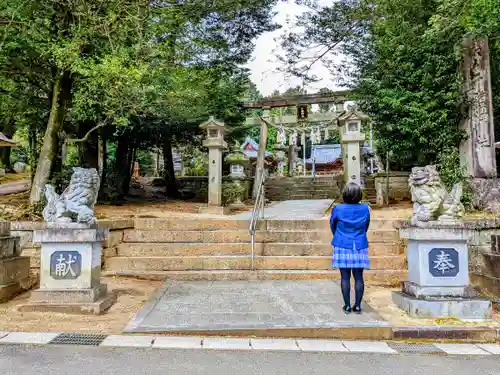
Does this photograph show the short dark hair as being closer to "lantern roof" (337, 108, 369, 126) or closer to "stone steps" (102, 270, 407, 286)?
"stone steps" (102, 270, 407, 286)

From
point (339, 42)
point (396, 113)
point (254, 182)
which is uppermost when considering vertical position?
point (339, 42)

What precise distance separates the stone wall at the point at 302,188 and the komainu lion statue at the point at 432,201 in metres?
11.9

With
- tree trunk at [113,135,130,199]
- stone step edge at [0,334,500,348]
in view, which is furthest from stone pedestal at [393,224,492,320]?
tree trunk at [113,135,130,199]

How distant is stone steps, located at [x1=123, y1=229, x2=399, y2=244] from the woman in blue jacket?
10.3 ft

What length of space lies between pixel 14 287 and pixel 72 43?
4476 millimetres

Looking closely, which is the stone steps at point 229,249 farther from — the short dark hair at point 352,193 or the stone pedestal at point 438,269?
the short dark hair at point 352,193

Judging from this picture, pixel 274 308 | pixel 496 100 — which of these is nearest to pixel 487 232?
pixel 274 308

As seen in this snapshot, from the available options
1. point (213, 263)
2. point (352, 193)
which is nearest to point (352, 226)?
point (352, 193)

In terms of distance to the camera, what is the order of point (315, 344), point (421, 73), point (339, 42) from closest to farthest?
point (315, 344)
point (421, 73)
point (339, 42)

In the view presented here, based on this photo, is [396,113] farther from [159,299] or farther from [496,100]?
[159,299]

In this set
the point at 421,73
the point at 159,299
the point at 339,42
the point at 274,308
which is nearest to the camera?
the point at 274,308

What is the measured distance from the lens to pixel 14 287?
5.90 meters

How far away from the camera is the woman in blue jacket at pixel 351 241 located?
15.7 ft

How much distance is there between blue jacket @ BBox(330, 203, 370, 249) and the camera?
481cm
